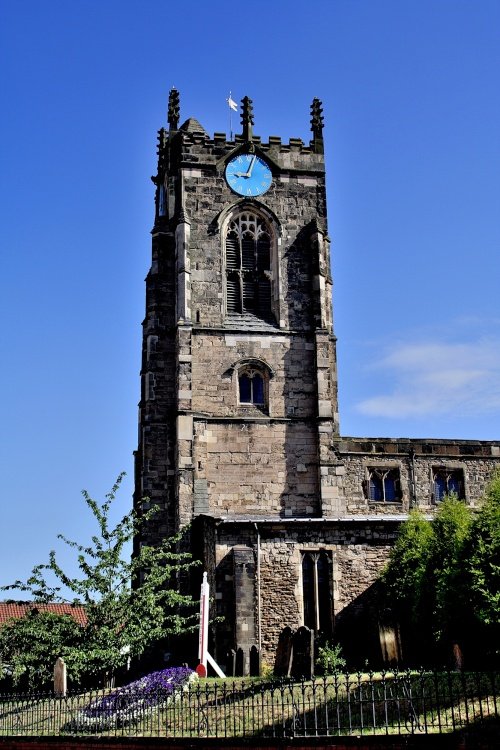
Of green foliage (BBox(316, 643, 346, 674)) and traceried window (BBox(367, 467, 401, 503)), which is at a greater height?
traceried window (BBox(367, 467, 401, 503))

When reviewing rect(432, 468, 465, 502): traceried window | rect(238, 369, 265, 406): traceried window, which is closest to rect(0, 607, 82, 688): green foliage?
rect(238, 369, 265, 406): traceried window

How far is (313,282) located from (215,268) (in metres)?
4.12

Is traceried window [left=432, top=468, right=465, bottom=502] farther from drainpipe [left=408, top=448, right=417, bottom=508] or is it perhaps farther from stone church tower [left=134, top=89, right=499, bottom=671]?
drainpipe [left=408, top=448, right=417, bottom=508]

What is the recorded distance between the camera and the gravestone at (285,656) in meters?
25.6

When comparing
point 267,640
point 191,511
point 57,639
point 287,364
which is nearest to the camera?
point 57,639

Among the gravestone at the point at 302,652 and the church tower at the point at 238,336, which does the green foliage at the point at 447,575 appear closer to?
the gravestone at the point at 302,652

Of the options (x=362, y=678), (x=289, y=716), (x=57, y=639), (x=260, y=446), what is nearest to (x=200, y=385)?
(x=260, y=446)

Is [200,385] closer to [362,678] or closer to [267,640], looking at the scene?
[267,640]

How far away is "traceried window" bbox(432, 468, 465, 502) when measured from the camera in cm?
4059

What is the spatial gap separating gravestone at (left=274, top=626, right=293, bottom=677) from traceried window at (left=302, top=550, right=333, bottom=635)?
573 cm

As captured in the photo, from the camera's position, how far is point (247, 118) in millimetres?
44188

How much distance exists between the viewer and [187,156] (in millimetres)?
43000

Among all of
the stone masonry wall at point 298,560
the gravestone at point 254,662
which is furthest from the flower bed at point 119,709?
the stone masonry wall at point 298,560

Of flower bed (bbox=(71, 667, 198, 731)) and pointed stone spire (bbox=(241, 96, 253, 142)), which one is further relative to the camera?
pointed stone spire (bbox=(241, 96, 253, 142))
